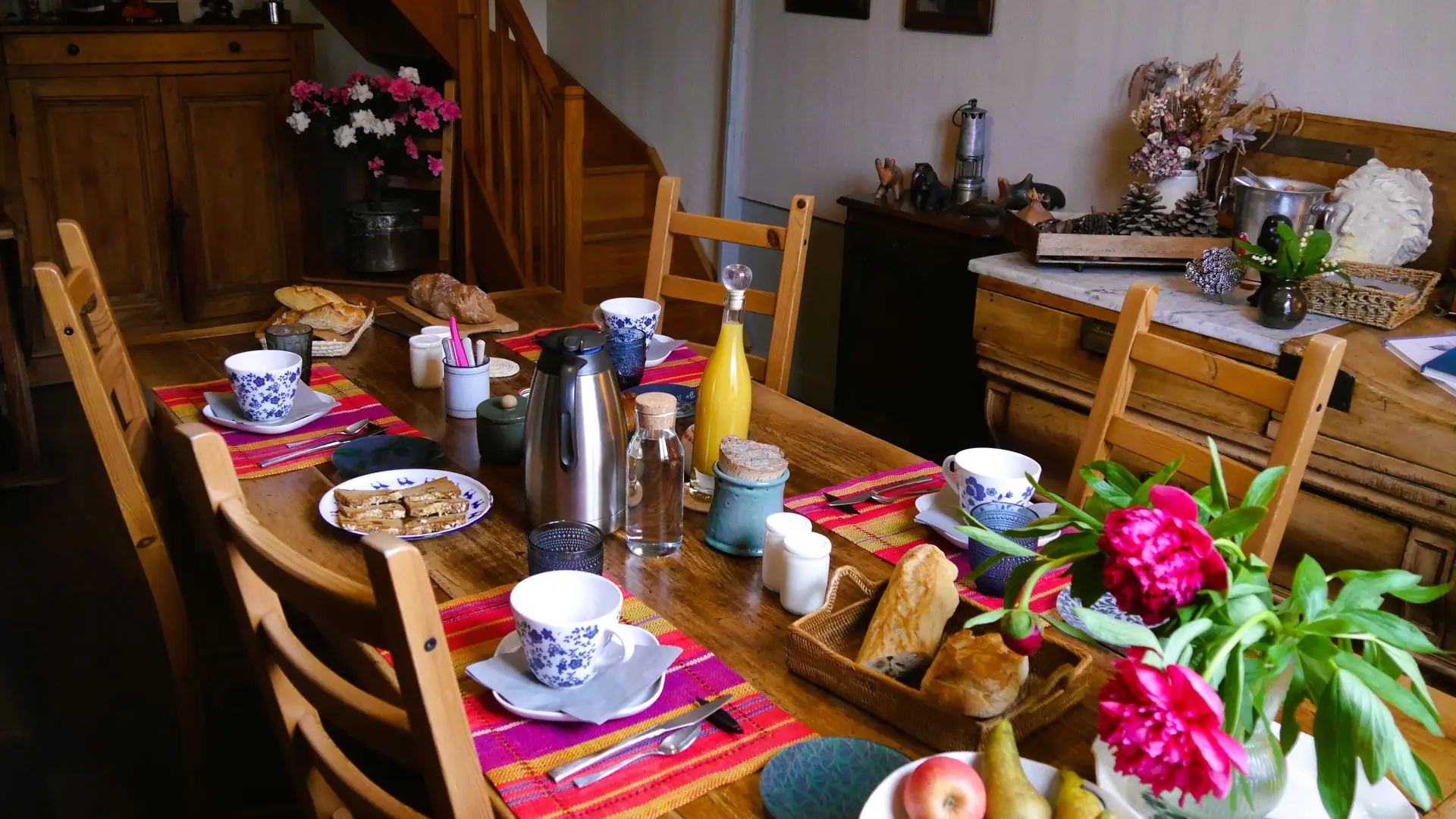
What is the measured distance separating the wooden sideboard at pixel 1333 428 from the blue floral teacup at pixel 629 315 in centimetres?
88

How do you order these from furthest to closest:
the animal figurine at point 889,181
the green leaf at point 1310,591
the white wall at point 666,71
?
the white wall at point 666,71 < the animal figurine at point 889,181 < the green leaf at point 1310,591

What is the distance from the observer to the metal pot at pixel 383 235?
4301mm

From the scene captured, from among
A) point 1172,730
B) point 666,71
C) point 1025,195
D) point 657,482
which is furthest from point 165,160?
point 1172,730

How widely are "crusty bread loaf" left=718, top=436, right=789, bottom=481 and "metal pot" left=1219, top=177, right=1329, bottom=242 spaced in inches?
57.1

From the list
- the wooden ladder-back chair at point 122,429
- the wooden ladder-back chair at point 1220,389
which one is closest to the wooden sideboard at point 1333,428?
the wooden ladder-back chair at point 1220,389

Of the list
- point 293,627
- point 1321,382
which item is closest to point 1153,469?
point 1321,382

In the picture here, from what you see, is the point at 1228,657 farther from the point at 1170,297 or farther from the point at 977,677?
the point at 1170,297

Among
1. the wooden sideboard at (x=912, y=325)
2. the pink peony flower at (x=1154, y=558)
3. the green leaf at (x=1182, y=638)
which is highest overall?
the pink peony flower at (x=1154, y=558)

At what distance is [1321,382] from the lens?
4.55ft

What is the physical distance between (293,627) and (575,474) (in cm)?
63

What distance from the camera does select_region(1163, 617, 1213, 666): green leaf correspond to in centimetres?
74

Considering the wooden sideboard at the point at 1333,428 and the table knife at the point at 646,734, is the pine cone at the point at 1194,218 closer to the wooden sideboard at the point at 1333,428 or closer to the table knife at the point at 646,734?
the wooden sideboard at the point at 1333,428

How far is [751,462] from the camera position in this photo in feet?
4.64

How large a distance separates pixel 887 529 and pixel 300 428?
0.92m
